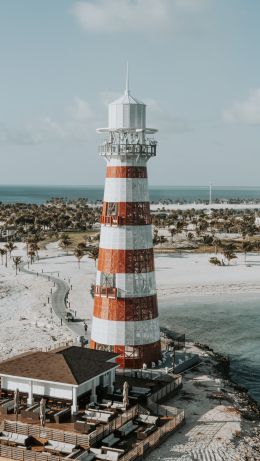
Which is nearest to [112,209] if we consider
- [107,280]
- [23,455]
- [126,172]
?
[126,172]

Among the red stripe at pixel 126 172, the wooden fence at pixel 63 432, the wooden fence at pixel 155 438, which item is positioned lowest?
the wooden fence at pixel 155 438

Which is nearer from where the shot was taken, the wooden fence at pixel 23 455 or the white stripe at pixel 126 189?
the wooden fence at pixel 23 455

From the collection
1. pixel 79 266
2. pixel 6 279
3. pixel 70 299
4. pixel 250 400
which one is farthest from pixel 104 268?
pixel 79 266

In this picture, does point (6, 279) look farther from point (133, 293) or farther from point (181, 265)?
point (133, 293)

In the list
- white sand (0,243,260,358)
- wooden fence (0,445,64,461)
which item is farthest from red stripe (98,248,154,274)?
white sand (0,243,260,358)

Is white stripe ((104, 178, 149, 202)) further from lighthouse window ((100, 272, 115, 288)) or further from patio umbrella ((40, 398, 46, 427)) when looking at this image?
patio umbrella ((40, 398, 46, 427))

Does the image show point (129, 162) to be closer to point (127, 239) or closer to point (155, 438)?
point (127, 239)

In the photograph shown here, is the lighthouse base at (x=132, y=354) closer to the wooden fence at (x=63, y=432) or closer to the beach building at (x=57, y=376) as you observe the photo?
the beach building at (x=57, y=376)

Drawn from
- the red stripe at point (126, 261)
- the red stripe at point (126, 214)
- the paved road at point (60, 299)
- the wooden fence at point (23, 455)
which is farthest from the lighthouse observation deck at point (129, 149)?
the paved road at point (60, 299)
